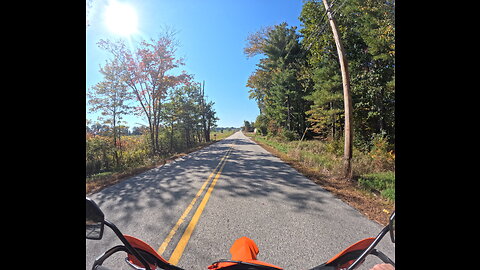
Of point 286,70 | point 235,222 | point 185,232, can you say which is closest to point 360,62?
point 286,70

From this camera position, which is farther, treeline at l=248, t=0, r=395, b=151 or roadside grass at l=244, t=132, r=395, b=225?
treeline at l=248, t=0, r=395, b=151

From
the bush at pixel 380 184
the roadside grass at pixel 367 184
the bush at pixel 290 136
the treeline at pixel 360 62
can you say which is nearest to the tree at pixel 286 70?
the bush at pixel 290 136

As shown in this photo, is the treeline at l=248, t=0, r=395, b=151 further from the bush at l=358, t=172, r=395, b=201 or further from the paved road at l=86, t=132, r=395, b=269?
the paved road at l=86, t=132, r=395, b=269

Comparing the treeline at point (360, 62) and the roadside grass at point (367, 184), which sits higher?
the treeline at point (360, 62)

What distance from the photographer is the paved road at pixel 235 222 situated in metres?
1.71

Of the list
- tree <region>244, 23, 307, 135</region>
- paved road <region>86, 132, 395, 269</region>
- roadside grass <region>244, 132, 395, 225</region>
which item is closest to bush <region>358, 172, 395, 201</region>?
roadside grass <region>244, 132, 395, 225</region>

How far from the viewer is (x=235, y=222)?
2393mm

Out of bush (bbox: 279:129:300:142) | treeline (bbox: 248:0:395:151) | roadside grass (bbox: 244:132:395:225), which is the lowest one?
roadside grass (bbox: 244:132:395:225)

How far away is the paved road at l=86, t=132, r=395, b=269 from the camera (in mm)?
1711

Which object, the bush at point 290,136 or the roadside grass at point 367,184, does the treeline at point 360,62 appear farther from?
the bush at point 290,136
